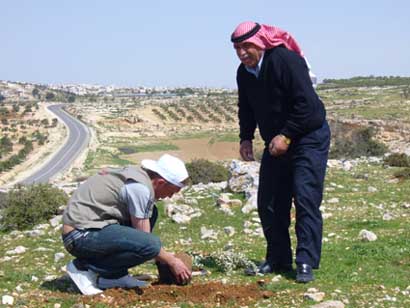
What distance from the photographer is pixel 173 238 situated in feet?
30.8

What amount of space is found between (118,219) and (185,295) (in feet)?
2.86

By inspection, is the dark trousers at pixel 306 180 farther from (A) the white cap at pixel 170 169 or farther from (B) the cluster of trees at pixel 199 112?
(B) the cluster of trees at pixel 199 112

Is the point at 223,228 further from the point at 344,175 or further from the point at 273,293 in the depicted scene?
the point at 344,175

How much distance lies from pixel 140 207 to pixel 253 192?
7.73 m

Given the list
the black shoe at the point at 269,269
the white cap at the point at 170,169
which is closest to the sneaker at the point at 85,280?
the white cap at the point at 170,169

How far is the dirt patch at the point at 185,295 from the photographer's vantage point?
517 centimetres

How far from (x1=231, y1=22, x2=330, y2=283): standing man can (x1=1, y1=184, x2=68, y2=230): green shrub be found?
7.12m

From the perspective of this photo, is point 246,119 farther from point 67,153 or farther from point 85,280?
point 67,153

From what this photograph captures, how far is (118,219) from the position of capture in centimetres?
543

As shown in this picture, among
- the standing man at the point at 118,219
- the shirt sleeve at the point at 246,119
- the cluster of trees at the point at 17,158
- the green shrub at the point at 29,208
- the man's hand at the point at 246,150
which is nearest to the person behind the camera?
the standing man at the point at 118,219

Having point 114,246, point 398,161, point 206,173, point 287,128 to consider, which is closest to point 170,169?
point 114,246

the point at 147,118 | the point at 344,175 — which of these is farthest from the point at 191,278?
the point at 147,118

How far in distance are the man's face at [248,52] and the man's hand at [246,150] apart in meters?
1.15

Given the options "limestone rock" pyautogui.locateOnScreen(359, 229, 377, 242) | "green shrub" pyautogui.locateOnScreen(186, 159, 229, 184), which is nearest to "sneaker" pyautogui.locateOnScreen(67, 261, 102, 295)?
"limestone rock" pyautogui.locateOnScreen(359, 229, 377, 242)
